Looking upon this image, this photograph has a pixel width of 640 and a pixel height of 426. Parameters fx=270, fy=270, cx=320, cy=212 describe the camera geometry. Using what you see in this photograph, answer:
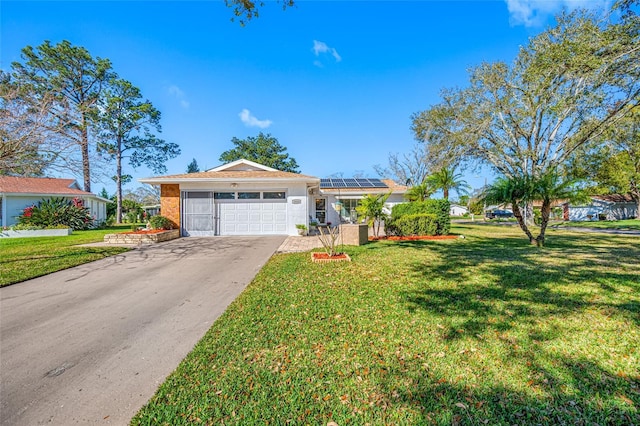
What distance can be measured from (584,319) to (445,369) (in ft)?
8.19

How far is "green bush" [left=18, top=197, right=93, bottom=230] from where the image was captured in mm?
15633

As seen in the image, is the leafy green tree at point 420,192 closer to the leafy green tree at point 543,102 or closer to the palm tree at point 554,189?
the leafy green tree at point 543,102

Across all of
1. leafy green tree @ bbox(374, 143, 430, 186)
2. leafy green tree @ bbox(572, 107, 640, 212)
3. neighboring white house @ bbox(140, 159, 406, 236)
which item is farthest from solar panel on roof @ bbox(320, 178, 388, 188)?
leafy green tree @ bbox(572, 107, 640, 212)

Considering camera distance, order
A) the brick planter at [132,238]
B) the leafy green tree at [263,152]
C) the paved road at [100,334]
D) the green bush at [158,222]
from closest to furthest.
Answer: the paved road at [100,334] → the brick planter at [132,238] → the green bush at [158,222] → the leafy green tree at [263,152]

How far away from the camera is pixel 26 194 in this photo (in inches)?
738

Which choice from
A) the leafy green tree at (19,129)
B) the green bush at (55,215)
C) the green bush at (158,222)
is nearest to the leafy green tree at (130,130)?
the green bush at (55,215)

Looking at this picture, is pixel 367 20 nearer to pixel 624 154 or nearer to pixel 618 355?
pixel 618 355

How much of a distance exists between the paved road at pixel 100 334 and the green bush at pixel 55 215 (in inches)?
510

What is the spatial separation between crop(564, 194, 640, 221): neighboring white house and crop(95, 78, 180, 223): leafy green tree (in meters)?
51.6

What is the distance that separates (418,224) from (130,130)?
105 ft

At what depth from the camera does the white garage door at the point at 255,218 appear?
1430 centimetres

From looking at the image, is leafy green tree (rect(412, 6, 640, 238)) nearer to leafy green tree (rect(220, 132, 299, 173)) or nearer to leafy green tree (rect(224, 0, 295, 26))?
leafy green tree (rect(224, 0, 295, 26))

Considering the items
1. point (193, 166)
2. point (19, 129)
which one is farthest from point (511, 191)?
point (193, 166)

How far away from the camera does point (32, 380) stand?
2559 millimetres
